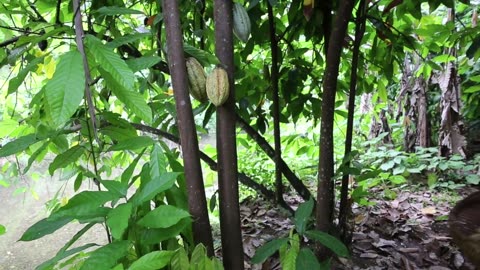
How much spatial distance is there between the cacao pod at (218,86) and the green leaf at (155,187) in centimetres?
16

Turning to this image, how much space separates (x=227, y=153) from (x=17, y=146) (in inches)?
14.4

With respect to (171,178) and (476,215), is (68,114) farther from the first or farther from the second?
(476,215)

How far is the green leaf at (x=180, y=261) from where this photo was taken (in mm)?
603

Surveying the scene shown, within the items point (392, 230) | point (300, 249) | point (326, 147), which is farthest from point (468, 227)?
point (392, 230)

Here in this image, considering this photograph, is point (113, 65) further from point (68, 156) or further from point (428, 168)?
point (428, 168)

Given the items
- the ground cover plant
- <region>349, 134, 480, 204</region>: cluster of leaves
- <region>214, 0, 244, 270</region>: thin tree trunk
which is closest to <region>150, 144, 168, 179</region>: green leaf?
the ground cover plant

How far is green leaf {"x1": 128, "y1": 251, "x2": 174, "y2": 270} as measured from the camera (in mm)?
574

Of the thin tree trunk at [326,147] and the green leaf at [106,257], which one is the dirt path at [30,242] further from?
the green leaf at [106,257]

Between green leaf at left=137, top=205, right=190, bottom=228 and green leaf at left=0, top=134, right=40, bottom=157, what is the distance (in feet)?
0.85

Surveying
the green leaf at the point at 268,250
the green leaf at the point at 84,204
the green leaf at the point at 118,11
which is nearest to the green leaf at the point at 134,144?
the green leaf at the point at 84,204

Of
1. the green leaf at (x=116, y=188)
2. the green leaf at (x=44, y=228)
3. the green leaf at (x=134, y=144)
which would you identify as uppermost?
the green leaf at (x=134, y=144)

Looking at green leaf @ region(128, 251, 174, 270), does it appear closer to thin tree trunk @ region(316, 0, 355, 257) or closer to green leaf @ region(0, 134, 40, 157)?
green leaf @ region(0, 134, 40, 157)

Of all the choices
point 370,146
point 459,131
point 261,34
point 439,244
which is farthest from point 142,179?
point 370,146

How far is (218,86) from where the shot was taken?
0.68 metres
